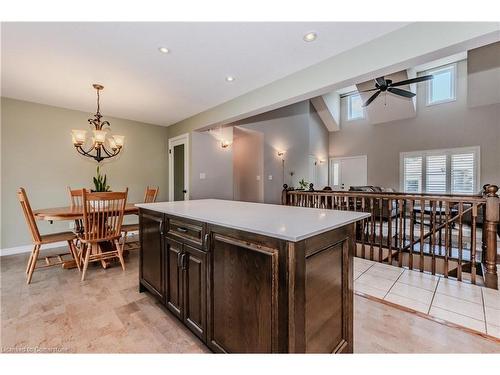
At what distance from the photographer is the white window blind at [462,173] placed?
6137mm

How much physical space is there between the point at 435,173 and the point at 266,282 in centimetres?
780

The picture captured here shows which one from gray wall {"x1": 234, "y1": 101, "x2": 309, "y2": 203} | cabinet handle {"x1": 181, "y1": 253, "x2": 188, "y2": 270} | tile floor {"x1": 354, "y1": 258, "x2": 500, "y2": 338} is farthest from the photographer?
gray wall {"x1": 234, "y1": 101, "x2": 309, "y2": 203}

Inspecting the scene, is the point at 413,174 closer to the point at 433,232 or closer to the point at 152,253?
the point at 433,232

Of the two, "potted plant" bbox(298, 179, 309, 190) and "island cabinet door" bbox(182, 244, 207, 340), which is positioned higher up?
"potted plant" bbox(298, 179, 309, 190)

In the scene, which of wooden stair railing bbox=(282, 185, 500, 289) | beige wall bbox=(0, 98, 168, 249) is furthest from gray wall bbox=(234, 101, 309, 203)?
beige wall bbox=(0, 98, 168, 249)

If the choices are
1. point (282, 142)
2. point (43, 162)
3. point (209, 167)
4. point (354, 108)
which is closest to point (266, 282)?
point (209, 167)

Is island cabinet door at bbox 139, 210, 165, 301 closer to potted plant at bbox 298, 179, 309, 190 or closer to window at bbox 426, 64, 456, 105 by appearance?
potted plant at bbox 298, 179, 309, 190

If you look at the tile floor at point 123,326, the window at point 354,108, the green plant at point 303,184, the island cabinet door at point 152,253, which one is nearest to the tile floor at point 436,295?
the tile floor at point 123,326

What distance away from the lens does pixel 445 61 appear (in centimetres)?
629

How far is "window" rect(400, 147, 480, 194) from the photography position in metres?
6.13

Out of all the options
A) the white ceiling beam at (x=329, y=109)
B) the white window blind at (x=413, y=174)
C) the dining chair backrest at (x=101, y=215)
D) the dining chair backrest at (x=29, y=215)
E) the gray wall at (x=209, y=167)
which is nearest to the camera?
the dining chair backrest at (x=29, y=215)

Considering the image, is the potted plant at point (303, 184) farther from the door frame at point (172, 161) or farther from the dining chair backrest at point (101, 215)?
the dining chair backrest at point (101, 215)

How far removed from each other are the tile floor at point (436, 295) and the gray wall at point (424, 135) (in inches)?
212

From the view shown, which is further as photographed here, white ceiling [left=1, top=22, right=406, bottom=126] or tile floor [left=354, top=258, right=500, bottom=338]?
white ceiling [left=1, top=22, right=406, bottom=126]
